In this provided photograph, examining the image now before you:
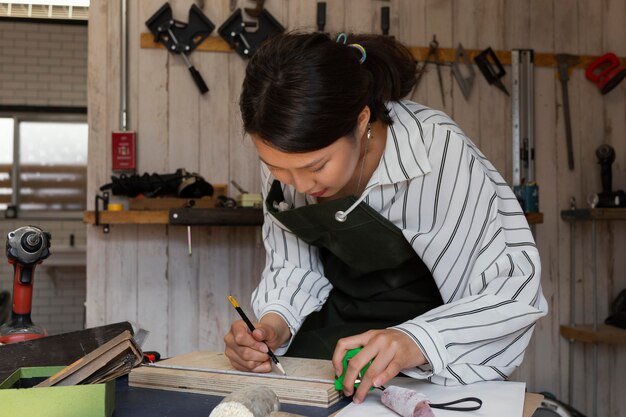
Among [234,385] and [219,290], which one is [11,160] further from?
[234,385]

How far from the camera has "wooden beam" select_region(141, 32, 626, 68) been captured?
3.33m

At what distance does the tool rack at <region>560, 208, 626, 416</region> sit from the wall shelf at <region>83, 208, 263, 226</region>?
5.17 ft

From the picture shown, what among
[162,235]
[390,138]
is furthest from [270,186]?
[162,235]

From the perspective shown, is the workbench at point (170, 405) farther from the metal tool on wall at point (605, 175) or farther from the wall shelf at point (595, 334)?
the metal tool on wall at point (605, 175)

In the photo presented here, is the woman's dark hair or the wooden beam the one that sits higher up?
the wooden beam

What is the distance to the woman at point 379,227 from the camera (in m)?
1.19

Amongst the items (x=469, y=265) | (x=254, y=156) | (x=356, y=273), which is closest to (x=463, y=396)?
(x=469, y=265)

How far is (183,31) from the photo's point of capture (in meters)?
3.35

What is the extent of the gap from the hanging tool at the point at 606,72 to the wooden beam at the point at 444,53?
4 centimetres

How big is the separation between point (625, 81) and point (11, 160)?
5779 millimetres

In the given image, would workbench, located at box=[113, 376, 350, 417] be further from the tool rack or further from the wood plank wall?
the tool rack

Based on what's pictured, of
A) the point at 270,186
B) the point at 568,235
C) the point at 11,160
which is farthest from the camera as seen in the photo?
the point at 11,160

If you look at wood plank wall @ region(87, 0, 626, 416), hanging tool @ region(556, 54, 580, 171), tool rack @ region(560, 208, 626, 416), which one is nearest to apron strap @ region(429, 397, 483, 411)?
wood plank wall @ region(87, 0, 626, 416)

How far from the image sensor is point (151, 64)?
10.9ft
